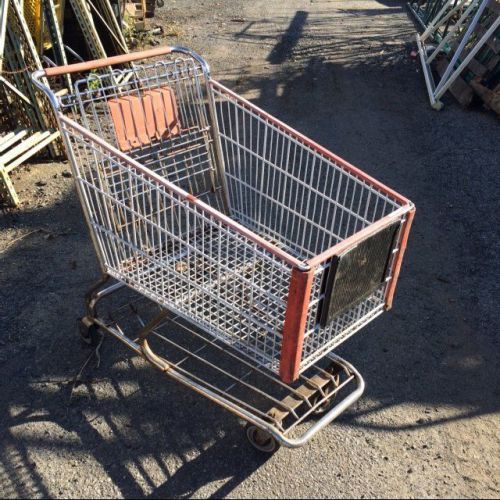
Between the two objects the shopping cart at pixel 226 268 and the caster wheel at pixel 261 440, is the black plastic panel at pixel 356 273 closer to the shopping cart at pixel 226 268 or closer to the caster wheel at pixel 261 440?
the shopping cart at pixel 226 268

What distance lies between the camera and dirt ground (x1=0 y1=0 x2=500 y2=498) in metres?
2.76

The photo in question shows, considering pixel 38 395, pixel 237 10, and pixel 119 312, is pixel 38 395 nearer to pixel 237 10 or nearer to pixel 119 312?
pixel 119 312

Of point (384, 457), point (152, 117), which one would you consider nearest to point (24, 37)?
point (152, 117)

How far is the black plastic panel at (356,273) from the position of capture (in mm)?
2314

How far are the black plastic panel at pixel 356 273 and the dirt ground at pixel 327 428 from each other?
954 millimetres

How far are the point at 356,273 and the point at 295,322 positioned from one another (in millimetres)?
383

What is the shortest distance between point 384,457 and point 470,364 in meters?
0.99

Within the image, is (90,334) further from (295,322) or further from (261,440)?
(295,322)

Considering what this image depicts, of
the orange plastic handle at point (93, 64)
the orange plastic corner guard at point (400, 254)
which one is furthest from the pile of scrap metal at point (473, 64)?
the orange plastic handle at point (93, 64)

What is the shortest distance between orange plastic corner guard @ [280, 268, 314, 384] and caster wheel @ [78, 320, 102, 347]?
1436 mm

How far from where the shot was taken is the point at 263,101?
7.13 metres

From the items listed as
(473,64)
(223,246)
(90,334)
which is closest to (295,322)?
(223,246)

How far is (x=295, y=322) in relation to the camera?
2281 mm

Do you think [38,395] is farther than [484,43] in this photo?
No
